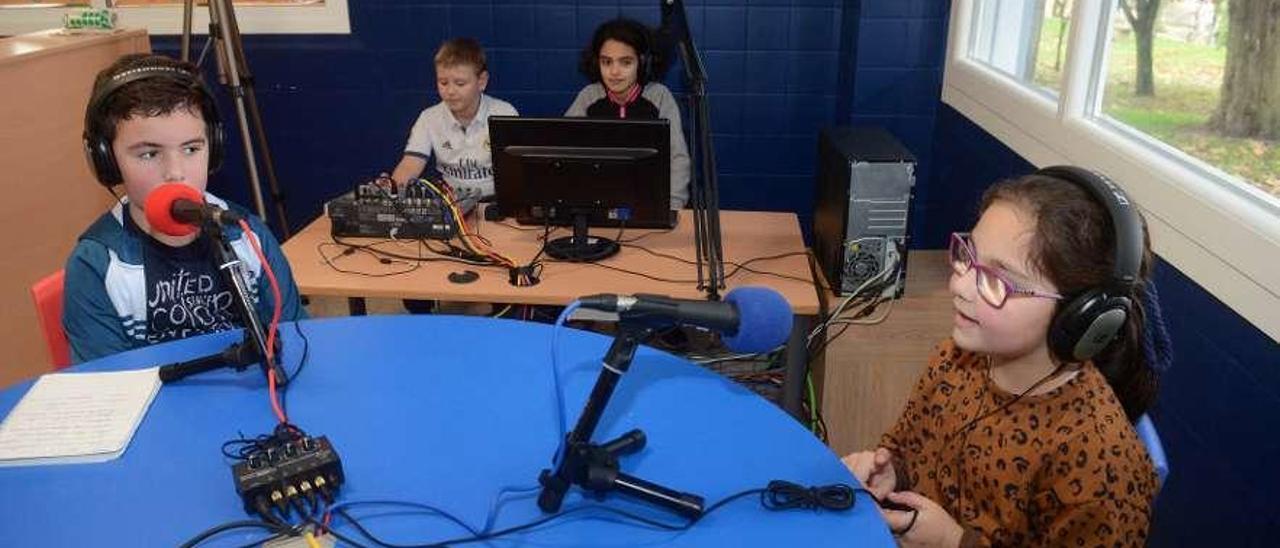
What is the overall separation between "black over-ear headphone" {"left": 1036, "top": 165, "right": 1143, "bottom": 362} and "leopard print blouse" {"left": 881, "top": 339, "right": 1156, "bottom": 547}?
0.35ft

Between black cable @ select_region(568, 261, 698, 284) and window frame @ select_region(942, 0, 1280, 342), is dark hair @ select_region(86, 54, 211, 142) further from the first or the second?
window frame @ select_region(942, 0, 1280, 342)

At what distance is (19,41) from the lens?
2.97 metres

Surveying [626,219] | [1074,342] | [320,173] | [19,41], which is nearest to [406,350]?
[626,219]

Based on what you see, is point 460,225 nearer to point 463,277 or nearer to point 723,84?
point 463,277

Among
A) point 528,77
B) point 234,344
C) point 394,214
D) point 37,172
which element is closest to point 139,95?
point 234,344

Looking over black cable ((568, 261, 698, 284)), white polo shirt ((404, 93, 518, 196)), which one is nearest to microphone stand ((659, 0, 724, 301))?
black cable ((568, 261, 698, 284))

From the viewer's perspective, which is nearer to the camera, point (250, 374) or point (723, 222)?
point (250, 374)

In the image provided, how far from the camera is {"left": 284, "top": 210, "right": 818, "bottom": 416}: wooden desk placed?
6.65ft

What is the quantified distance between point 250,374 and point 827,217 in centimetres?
149

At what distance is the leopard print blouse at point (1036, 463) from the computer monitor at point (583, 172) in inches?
36.9

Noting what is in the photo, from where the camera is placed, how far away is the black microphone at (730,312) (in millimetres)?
899

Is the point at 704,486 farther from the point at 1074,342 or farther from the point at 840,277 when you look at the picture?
the point at 840,277

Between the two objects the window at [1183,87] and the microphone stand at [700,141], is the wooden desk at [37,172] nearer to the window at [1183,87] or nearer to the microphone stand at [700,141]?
the microphone stand at [700,141]

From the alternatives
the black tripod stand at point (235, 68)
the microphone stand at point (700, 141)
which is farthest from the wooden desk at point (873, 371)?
the black tripod stand at point (235, 68)
